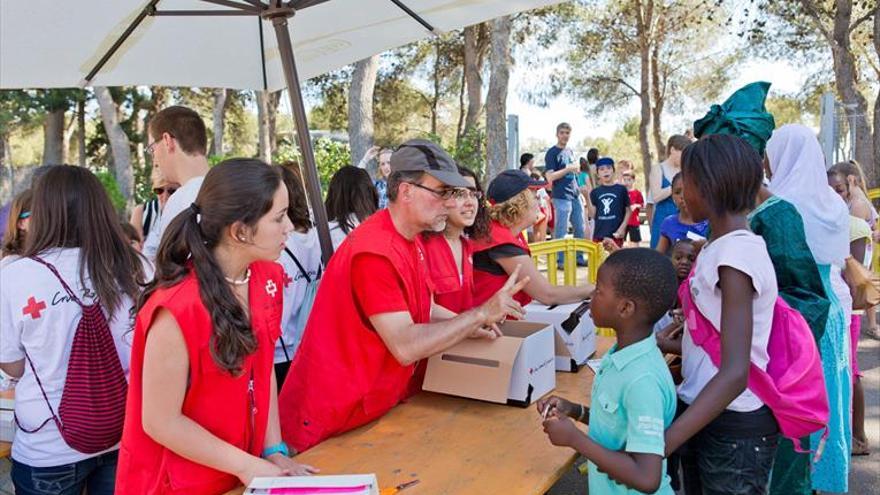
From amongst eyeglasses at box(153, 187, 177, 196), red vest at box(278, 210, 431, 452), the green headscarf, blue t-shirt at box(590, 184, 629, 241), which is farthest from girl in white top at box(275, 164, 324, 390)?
blue t-shirt at box(590, 184, 629, 241)

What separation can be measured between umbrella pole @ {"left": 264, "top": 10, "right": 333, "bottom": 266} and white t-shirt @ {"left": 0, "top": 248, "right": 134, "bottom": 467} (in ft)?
4.20

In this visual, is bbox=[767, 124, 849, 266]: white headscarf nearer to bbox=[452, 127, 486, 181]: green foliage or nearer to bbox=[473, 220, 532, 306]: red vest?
bbox=[473, 220, 532, 306]: red vest

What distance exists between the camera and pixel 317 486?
170 centimetres

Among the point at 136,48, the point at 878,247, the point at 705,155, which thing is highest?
the point at 136,48

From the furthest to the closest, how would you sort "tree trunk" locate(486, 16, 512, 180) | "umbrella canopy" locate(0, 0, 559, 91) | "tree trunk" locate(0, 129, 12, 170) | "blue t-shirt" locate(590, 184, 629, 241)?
"tree trunk" locate(0, 129, 12, 170) < "tree trunk" locate(486, 16, 512, 180) < "blue t-shirt" locate(590, 184, 629, 241) < "umbrella canopy" locate(0, 0, 559, 91)

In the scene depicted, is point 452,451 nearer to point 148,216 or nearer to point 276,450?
point 276,450

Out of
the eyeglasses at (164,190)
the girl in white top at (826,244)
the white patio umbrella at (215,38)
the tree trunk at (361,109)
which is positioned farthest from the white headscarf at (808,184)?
the tree trunk at (361,109)

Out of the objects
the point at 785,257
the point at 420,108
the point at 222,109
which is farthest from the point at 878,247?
the point at 420,108

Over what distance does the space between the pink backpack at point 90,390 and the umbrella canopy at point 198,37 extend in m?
1.32

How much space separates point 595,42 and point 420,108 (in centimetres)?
833

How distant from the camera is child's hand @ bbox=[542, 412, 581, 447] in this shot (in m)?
1.77

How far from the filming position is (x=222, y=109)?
21.1 metres

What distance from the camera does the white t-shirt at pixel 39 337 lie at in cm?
222

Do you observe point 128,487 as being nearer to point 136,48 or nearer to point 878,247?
point 136,48
